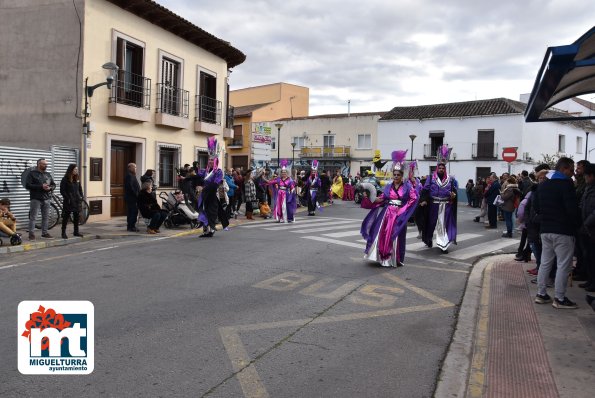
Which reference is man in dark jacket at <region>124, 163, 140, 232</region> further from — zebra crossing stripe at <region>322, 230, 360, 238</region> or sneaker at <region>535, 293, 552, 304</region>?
sneaker at <region>535, 293, 552, 304</region>

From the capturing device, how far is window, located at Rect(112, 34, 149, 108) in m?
16.0

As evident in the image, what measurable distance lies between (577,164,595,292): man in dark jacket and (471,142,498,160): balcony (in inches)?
1317

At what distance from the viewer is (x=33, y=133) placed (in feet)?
50.8

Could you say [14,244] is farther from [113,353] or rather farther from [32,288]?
[113,353]

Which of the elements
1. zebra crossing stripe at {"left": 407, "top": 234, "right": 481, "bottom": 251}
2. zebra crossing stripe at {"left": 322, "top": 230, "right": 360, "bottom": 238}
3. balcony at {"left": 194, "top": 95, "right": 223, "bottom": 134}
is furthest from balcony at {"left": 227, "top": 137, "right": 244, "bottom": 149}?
zebra crossing stripe at {"left": 407, "top": 234, "right": 481, "bottom": 251}

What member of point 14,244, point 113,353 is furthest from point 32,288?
point 14,244

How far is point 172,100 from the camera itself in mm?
18828

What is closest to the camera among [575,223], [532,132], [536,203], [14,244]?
[575,223]

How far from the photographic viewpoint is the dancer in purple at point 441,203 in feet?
34.4

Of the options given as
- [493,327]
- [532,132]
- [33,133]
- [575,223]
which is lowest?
[493,327]

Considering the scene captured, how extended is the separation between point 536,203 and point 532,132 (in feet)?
117

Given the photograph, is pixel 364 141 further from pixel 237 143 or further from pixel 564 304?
pixel 564 304

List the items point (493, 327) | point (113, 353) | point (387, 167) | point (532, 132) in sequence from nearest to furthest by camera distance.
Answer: point (113, 353) < point (493, 327) < point (532, 132) < point (387, 167)

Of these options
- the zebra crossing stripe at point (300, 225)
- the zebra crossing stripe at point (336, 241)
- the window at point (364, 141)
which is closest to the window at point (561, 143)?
the window at point (364, 141)
